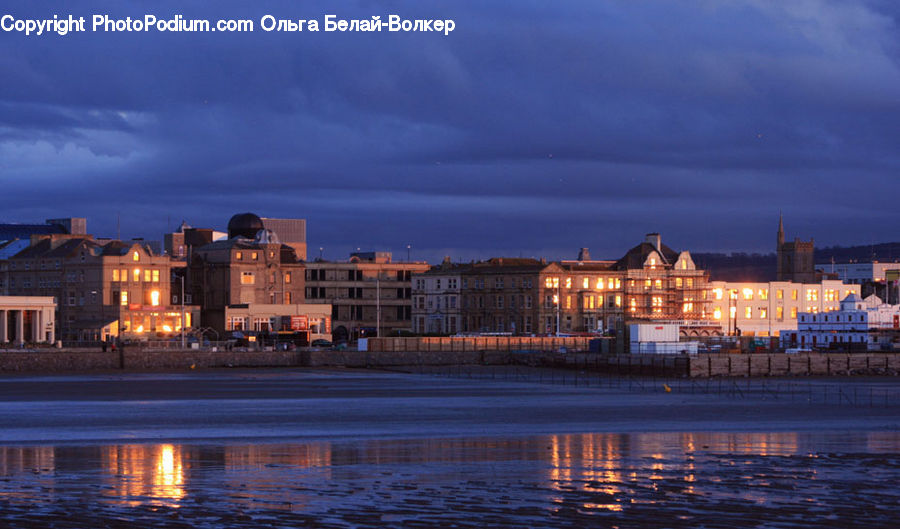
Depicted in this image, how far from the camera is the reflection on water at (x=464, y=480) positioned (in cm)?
2230

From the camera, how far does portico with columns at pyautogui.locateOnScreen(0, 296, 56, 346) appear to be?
109 m

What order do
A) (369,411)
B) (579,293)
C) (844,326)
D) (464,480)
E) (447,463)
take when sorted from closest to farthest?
(464,480)
(447,463)
(369,411)
(844,326)
(579,293)

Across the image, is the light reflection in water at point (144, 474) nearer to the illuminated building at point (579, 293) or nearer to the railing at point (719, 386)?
the railing at point (719, 386)

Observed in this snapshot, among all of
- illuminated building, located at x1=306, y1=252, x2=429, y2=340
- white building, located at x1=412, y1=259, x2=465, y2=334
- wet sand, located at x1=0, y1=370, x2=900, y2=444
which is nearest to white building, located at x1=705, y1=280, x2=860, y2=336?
white building, located at x1=412, y1=259, x2=465, y2=334

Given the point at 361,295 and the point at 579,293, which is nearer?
the point at 579,293

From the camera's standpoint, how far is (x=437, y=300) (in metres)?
136

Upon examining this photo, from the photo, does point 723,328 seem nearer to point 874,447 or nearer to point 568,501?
point 874,447

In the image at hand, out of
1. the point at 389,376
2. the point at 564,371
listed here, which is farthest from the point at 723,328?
the point at 389,376

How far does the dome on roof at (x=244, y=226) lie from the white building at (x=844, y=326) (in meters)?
60.3

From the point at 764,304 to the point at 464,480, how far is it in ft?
391

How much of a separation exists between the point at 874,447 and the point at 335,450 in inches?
551

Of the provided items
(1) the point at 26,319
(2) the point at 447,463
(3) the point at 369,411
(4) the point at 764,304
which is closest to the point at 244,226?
(1) the point at 26,319

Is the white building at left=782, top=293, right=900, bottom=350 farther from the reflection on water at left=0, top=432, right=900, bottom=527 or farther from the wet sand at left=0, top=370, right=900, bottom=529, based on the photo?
the reflection on water at left=0, top=432, right=900, bottom=527

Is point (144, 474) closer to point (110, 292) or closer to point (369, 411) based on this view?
point (369, 411)
